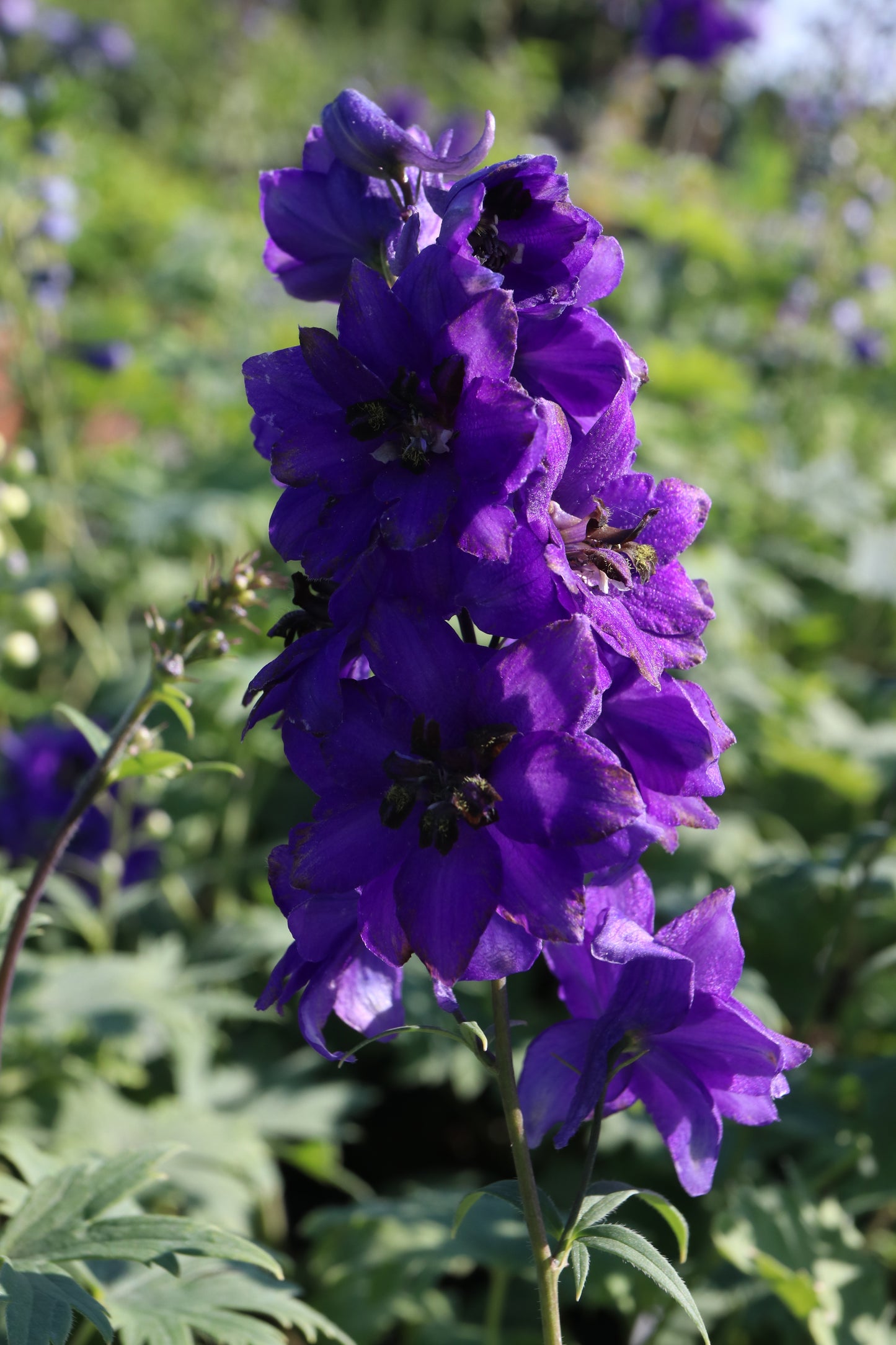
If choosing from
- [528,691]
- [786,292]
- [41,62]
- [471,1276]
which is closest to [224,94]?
[41,62]

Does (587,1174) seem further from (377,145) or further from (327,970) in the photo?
(377,145)

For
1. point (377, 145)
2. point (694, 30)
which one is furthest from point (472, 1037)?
point (694, 30)

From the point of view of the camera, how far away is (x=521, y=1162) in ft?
3.85

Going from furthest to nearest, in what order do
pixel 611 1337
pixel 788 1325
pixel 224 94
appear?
pixel 224 94 → pixel 611 1337 → pixel 788 1325

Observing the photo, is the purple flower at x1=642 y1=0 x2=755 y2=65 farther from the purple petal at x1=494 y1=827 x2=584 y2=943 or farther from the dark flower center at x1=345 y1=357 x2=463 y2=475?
the purple petal at x1=494 y1=827 x2=584 y2=943

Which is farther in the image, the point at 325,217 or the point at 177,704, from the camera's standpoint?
the point at 177,704

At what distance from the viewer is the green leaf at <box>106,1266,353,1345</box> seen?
156 centimetres

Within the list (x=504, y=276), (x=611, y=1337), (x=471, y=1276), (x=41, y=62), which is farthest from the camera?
(x=41, y=62)

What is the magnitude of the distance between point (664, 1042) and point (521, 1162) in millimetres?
197

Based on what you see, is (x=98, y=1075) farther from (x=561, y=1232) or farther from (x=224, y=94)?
(x=224, y=94)

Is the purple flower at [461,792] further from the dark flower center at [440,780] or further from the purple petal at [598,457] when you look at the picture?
the purple petal at [598,457]

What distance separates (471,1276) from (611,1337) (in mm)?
411

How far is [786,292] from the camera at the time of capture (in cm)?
725

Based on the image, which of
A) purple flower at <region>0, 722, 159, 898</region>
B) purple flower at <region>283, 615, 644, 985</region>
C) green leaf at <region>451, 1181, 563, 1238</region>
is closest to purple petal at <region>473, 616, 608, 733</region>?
purple flower at <region>283, 615, 644, 985</region>
